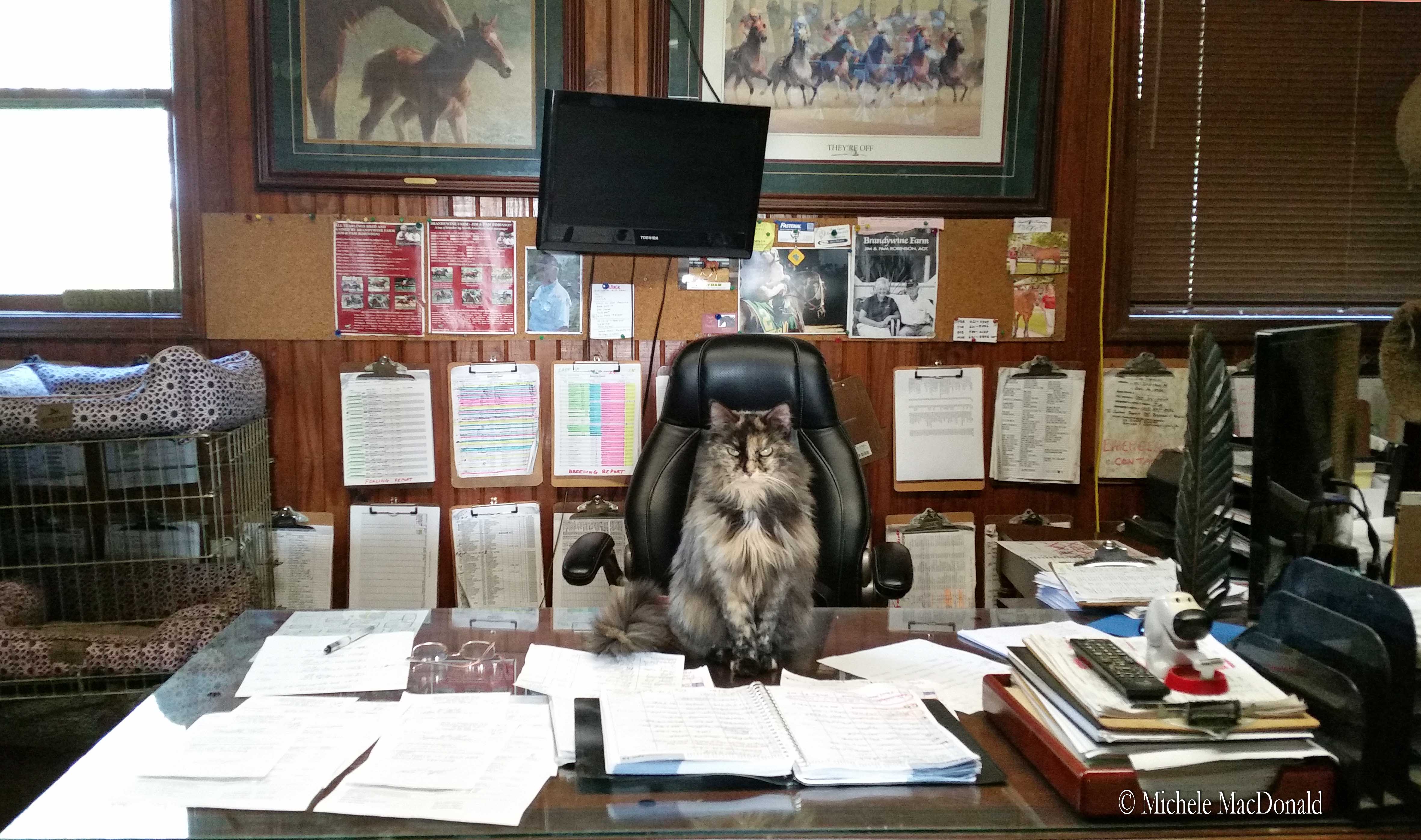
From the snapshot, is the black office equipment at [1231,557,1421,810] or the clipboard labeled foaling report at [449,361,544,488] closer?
the black office equipment at [1231,557,1421,810]

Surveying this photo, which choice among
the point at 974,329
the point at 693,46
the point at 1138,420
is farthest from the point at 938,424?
the point at 693,46

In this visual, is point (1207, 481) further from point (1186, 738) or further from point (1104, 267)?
point (1104, 267)

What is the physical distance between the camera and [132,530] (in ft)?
8.70

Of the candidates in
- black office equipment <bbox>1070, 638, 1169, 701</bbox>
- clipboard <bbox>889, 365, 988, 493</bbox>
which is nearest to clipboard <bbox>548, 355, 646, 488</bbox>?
clipboard <bbox>889, 365, 988, 493</bbox>

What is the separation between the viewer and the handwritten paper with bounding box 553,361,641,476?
280cm

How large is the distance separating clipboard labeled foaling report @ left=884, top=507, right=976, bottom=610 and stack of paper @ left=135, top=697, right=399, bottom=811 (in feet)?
6.39

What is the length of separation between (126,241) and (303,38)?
2.78 ft

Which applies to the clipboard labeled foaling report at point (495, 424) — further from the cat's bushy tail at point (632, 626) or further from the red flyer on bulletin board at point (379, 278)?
the cat's bushy tail at point (632, 626)

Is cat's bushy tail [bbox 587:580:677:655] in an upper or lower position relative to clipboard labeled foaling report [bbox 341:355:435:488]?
lower

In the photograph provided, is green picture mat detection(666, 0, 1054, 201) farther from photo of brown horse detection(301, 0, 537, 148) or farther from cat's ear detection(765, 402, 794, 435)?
cat's ear detection(765, 402, 794, 435)

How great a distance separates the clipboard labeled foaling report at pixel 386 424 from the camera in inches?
108

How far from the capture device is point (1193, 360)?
152 cm

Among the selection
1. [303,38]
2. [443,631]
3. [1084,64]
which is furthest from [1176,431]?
[303,38]

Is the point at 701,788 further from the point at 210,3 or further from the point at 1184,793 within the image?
the point at 210,3
